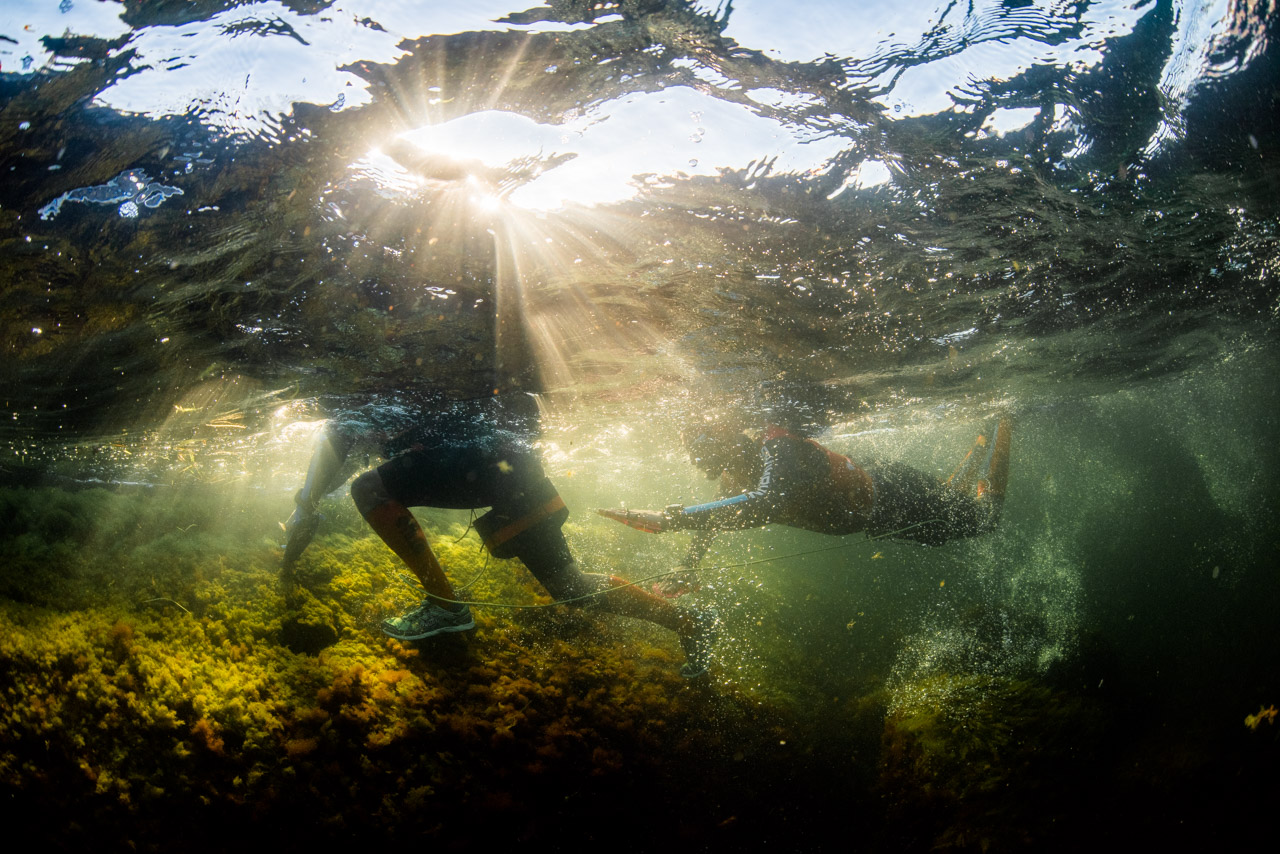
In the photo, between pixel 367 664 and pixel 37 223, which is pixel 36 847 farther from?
pixel 37 223

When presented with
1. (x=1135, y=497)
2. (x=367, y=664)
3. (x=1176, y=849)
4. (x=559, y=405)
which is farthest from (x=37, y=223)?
(x=1135, y=497)

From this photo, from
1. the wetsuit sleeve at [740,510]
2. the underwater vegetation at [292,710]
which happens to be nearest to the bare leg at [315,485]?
the underwater vegetation at [292,710]

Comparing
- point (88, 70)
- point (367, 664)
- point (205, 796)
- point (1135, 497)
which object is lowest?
point (1135, 497)

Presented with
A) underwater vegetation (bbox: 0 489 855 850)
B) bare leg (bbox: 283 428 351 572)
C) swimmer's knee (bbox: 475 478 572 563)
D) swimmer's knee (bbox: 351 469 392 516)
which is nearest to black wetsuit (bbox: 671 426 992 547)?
swimmer's knee (bbox: 475 478 572 563)

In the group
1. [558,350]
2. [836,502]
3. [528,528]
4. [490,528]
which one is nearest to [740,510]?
[836,502]

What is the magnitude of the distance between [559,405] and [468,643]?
18.1 ft

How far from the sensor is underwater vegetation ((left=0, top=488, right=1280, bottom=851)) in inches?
155

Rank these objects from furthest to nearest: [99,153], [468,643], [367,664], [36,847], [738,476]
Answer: [738,476]
[468,643]
[367,664]
[36,847]
[99,153]

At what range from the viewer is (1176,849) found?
20.3 ft

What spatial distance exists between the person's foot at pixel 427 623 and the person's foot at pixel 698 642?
2.91 m

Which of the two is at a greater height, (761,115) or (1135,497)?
(761,115)

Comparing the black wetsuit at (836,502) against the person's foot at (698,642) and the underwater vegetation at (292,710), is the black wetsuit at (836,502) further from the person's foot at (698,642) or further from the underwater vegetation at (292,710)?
the underwater vegetation at (292,710)

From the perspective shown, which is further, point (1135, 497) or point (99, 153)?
point (1135, 497)

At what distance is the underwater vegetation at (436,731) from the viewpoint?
394cm
